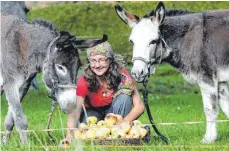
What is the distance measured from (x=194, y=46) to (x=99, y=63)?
1.40 meters

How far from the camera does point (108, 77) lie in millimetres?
9070

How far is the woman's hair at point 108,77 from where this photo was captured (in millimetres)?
9047

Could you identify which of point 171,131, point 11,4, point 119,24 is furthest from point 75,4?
point 171,131

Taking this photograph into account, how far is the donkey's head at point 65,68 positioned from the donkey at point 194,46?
0.91 metres

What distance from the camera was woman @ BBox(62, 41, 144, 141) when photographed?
352 inches

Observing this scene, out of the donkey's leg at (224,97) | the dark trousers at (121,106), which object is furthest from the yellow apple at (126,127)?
the donkey's leg at (224,97)

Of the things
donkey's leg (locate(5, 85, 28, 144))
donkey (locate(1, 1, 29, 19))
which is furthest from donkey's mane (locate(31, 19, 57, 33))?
donkey (locate(1, 1, 29, 19))

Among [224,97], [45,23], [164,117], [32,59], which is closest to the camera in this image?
[32,59]

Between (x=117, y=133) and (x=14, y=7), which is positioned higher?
(x=14, y=7)

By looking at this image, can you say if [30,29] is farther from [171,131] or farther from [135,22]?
[171,131]

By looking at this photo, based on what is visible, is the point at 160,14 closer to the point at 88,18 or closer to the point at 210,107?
the point at 210,107

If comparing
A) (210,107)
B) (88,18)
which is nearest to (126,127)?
(210,107)

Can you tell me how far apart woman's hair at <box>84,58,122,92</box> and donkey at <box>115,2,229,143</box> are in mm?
372

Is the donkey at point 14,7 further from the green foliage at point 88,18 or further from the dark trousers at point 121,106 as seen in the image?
the dark trousers at point 121,106
